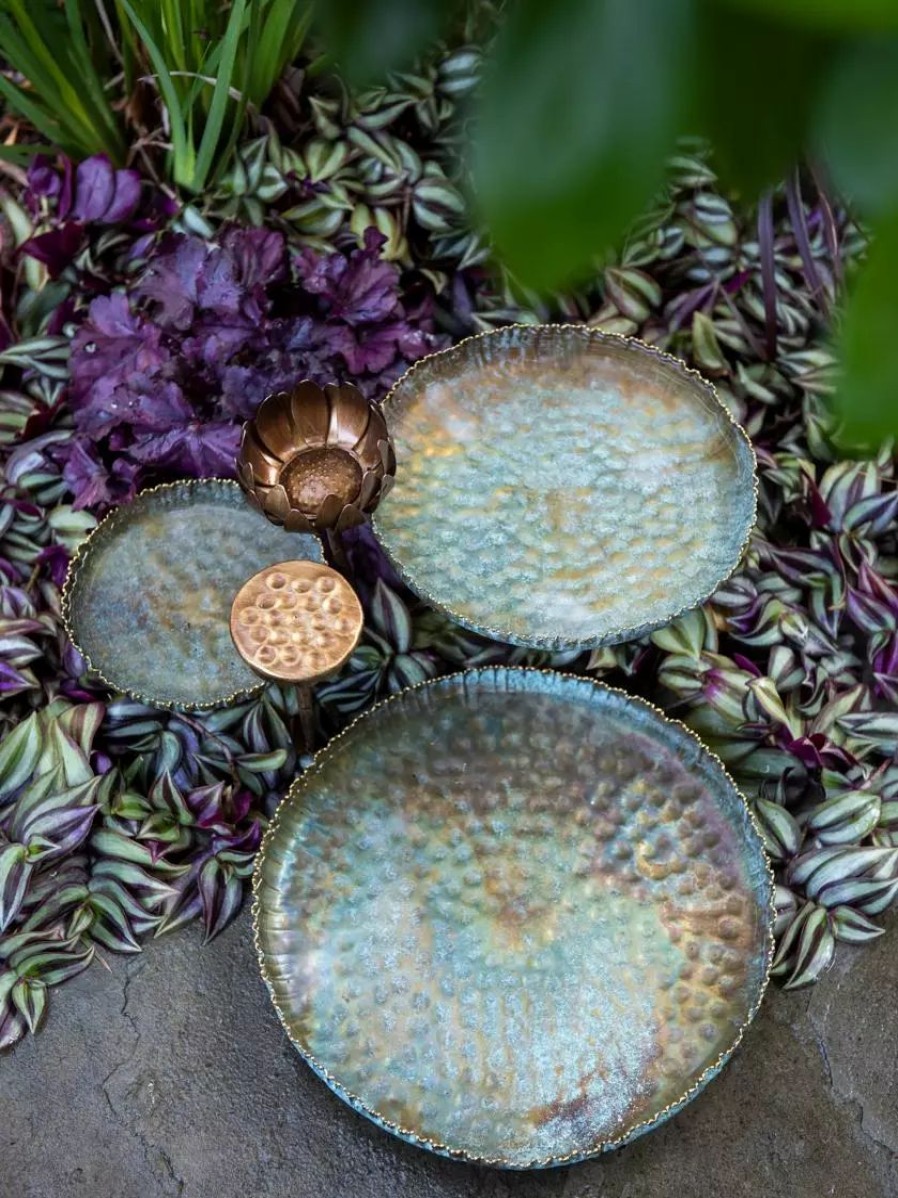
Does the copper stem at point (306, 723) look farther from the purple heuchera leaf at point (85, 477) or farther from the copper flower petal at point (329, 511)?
the purple heuchera leaf at point (85, 477)

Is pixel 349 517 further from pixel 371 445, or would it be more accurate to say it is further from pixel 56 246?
pixel 56 246

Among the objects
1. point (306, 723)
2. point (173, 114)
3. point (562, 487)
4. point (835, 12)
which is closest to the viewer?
point (835, 12)

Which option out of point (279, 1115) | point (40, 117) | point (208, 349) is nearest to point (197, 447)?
point (208, 349)

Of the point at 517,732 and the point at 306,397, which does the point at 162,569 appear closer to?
the point at 306,397

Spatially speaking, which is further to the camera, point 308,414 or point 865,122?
point 308,414

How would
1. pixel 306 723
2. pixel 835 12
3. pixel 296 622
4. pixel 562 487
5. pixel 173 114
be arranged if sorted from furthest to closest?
1. pixel 173 114
2. pixel 562 487
3. pixel 306 723
4. pixel 296 622
5. pixel 835 12

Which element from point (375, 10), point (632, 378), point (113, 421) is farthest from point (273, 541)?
point (375, 10)

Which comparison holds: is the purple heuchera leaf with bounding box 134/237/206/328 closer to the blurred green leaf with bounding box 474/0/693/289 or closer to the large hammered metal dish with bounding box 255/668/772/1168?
the large hammered metal dish with bounding box 255/668/772/1168
